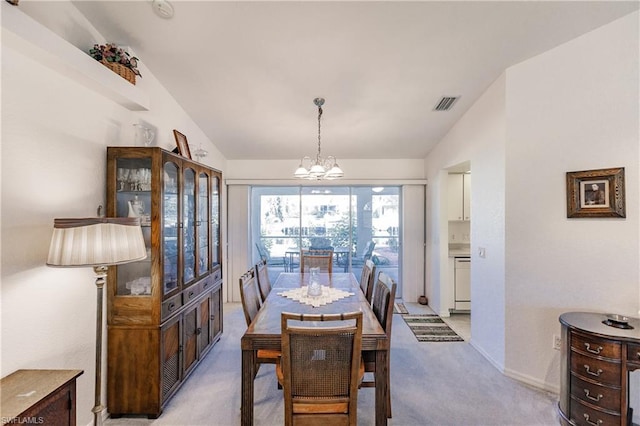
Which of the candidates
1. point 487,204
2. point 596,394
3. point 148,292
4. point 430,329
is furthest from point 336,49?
point 430,329

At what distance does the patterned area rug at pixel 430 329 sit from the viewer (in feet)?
11.7

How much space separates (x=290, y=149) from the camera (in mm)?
4672

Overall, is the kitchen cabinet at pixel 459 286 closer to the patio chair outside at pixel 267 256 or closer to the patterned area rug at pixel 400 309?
the patterned area rug at pixel 400 309

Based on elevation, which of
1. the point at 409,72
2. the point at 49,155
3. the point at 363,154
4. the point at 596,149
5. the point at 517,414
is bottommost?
the point at 517,414

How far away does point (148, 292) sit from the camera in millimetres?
2262

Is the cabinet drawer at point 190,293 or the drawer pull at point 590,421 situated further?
the cabinet drawer at point 190,293

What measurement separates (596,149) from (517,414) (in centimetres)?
213

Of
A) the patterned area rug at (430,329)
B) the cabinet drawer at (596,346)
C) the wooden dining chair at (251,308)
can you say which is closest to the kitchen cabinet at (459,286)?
the patterned area rug at (430,329)

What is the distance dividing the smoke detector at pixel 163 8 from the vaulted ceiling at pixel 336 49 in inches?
1.5

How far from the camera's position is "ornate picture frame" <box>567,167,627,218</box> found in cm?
220

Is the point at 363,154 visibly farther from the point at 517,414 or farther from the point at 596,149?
the point at 517,414

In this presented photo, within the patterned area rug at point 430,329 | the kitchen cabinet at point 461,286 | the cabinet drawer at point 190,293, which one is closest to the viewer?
the cabinet drawer at point 190,293

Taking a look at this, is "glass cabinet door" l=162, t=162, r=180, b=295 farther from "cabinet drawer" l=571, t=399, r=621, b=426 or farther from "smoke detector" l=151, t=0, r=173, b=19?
"cabinet drawer" l=571, t=399, r=621, b=426

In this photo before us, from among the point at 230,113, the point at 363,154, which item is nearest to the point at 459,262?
the point at 363,154
